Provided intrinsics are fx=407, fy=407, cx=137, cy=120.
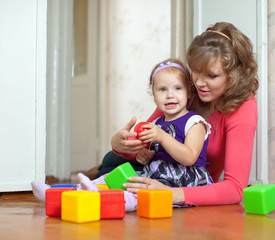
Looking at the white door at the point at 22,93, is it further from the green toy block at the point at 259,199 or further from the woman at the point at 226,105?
the green toy block at the point at 259,199

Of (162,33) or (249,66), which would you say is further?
(162,33)

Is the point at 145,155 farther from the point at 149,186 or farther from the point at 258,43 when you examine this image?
the point at 258,43

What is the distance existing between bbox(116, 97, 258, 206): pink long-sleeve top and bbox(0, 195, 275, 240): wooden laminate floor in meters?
0.09

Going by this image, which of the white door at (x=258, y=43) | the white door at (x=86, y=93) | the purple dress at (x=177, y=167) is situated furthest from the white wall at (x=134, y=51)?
the purple dress at (x=177, y=167)

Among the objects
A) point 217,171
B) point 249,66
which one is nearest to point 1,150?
point 217,171

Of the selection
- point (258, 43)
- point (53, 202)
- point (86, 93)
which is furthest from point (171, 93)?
point (86, 93)

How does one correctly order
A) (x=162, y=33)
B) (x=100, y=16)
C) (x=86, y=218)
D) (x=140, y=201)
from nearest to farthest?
(x=86, y=218) < (x=140, y=201) < (x=162, y=33) < (x=100, y=16)

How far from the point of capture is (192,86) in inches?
65.9

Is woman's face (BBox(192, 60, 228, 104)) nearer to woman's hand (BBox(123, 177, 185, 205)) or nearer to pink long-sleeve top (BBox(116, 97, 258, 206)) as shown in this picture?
pink long-sleeve top (BBox(116, 97, 258, 206))

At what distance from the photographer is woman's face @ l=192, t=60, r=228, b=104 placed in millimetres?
1535

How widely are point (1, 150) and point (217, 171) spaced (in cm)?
95

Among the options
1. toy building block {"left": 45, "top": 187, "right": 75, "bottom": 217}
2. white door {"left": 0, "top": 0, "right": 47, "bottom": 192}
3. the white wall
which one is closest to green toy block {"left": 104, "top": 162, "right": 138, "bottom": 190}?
toy building block {"left": 45, "top": 187, "right": 75, "bottom": 217}

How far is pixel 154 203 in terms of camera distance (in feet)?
3.90

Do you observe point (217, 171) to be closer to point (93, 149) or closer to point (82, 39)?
point (93, 149)
